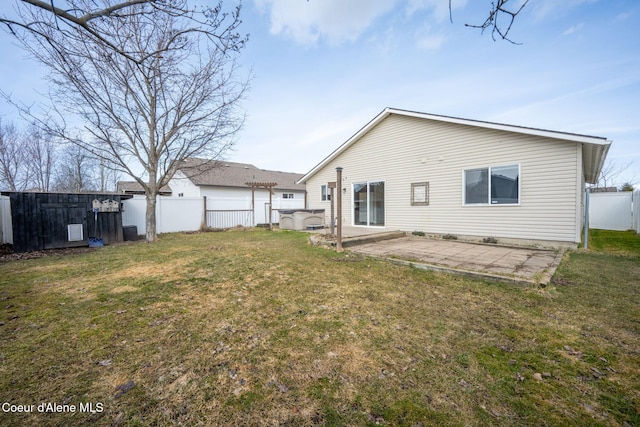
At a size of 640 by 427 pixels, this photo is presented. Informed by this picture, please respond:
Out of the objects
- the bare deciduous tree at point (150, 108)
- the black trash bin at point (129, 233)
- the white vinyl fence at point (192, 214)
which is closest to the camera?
the bare deciduous tree at point (150, 108)

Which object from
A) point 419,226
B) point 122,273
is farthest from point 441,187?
point 122,273

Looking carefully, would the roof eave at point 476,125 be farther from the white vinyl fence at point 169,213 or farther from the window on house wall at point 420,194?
the white vinyl fence at point 169,213

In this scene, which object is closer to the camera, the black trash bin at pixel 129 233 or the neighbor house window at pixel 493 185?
the neighbor house window at pixel 493 185

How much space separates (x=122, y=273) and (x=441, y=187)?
9916mm

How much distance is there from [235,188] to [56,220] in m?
14.6

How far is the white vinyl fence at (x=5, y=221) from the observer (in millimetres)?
7844

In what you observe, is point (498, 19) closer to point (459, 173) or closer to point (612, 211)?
point (459, 173)

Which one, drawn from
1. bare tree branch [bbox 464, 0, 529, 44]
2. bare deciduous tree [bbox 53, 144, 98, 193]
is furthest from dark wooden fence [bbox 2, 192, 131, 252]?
bare deciduous tree [bbox 53, 144, 98, 193]

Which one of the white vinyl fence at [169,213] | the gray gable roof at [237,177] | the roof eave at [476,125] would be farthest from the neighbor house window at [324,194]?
the white vinyl fence at [169,213]

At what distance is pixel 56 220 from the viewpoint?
A: 7.91 meters

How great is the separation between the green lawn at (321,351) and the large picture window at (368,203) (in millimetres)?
6885

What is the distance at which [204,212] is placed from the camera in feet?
45.4

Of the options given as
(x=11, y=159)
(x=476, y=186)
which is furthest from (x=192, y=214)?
(x=11, y=159)

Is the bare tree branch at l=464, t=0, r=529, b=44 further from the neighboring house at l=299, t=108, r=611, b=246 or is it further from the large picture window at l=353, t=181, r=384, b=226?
the large picture window at l=353, t=181, r=384, b=226
